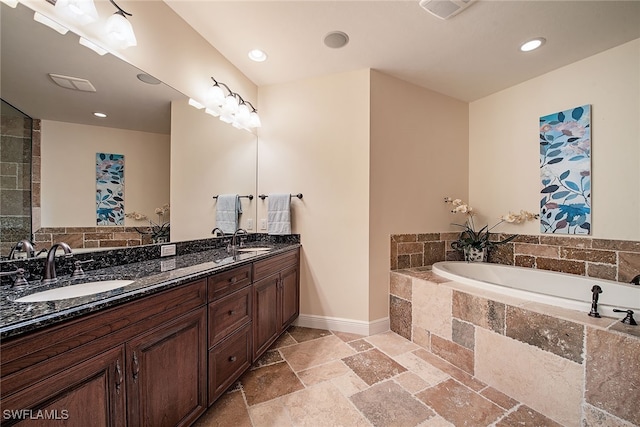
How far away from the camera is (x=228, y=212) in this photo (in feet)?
7.95

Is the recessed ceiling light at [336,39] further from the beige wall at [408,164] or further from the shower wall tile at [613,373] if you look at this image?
the shower wall tile at [613,373]

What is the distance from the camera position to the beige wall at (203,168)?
74.6 inches

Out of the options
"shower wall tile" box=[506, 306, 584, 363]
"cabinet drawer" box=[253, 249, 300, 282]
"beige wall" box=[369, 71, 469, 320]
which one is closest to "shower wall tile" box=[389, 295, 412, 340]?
"beige wall" box=[369, 71, 469, 320]

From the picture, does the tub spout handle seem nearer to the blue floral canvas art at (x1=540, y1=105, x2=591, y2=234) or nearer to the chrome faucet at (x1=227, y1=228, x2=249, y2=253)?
the blue floral canvas art at (x1=540, y1=105, x2=591, y2=234)

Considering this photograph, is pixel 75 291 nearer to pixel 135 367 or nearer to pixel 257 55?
pixel 135 367

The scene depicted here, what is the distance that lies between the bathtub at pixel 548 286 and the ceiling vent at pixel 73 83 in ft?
9.14

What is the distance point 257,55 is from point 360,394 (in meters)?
2.74

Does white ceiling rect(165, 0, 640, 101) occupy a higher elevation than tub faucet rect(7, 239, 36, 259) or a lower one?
higher

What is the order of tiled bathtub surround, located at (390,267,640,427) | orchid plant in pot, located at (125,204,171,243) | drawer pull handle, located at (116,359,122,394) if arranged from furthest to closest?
orchid plant in pot, located at (125,204,171,243)
tiled bathtub surround, located at (390,267,640,427)
drawer pull handle, located at (116,359,122,394)

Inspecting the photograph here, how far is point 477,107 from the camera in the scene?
9.86 ft

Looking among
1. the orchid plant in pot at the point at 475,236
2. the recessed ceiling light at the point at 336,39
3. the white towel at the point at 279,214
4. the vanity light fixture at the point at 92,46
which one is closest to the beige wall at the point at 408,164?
the orchid plant in pot at the point at 475,236

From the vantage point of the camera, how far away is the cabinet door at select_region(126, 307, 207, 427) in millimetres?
990

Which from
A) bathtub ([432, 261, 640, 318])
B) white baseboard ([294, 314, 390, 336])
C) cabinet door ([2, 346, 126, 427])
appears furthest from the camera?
white baseboard ([294, 314, 390, 336])

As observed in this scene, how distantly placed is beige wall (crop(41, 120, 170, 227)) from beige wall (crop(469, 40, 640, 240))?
325 cm
